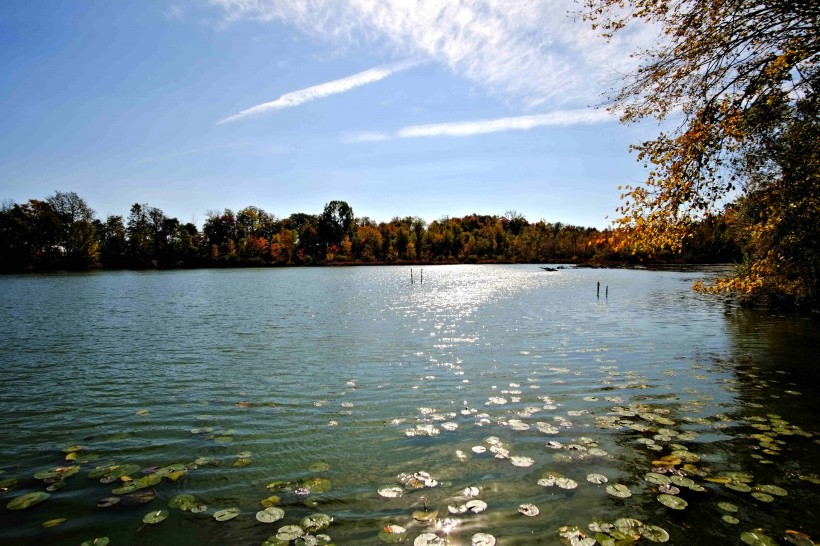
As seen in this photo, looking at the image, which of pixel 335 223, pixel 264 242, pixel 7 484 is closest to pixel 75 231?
pixel 264 242

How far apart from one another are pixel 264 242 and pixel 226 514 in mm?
148657

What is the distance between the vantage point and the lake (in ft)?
18.8

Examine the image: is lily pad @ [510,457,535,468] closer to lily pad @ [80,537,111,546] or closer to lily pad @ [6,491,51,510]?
lily pad @ [80,537,111,546]

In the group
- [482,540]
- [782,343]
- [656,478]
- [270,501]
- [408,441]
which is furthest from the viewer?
[782,343]

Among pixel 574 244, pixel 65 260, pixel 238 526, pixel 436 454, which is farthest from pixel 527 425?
pixel 574 244

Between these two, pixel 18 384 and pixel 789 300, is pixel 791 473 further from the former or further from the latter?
pixel 789 300

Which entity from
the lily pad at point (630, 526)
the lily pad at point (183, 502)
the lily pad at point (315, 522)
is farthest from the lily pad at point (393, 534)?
the lily pad at point (183, 502)

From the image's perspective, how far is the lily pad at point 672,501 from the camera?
5.94 m

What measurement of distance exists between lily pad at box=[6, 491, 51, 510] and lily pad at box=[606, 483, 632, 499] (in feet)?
30.1

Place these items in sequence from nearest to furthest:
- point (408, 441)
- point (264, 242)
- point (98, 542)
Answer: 1. point (98, 542)
2. point (408, 441)
3. point (264, 242)

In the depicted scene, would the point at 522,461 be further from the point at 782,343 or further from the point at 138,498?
the point at 782,343

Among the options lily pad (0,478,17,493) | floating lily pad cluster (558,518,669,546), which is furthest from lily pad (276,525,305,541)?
lily pad (0,478,17,493)

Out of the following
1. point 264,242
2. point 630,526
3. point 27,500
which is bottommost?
point 27,500

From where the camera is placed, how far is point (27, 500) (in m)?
6.45
